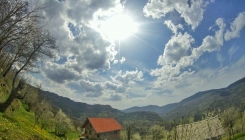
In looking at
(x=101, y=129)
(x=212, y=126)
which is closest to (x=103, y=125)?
(x=101, y=129)

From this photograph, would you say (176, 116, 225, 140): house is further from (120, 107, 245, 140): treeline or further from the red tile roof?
the red tile roof

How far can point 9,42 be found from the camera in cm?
1905

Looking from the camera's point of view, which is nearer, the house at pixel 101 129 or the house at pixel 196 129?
the house at pixel 196 129

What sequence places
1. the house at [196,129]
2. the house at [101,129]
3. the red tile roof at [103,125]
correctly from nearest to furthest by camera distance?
1. the house at [196,129]
2. the house at [101,129]
3. the red tile roof at [103,125]

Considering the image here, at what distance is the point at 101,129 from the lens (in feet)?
241

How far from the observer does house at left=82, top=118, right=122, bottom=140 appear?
71750 millimetres

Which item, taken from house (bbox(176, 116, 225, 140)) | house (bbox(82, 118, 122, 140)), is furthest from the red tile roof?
house (bbox(176, 116, 225, 140))

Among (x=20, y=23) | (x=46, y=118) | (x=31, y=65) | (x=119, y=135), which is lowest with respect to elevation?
(x=119, y=135)

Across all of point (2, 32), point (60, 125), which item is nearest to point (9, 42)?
point (2, 32)

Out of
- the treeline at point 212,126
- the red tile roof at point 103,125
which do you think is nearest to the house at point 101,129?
the red tile roof at point 103,125

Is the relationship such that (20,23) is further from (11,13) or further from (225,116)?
(225,116)

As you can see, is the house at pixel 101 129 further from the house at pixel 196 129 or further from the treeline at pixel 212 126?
the house at pixel 196 129

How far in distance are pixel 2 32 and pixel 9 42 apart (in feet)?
6.56

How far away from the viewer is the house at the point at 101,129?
71750 mm
